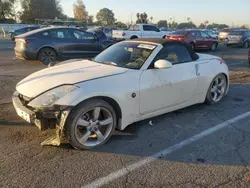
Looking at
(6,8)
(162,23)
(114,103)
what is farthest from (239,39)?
(162,23)

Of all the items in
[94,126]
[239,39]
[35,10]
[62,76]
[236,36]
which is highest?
[35,10]

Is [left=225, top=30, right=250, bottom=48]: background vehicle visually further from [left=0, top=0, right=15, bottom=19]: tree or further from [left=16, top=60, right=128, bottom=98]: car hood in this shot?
[left=0, top=0, right=15, bottom=19]: tree

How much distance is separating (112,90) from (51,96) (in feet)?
2.71

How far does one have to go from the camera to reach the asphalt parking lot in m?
2.91

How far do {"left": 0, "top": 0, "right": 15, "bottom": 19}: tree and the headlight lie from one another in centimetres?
7729

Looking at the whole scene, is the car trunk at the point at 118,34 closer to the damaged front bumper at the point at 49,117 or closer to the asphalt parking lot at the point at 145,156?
the asphalt parking lot at the point at 145,156

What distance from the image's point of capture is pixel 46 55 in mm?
10484

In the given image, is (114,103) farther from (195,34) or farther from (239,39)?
(239,39)

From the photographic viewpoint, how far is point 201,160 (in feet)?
11.0

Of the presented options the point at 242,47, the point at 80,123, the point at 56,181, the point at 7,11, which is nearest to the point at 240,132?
the point at 80,123

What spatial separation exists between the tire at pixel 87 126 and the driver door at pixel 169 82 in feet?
2.05

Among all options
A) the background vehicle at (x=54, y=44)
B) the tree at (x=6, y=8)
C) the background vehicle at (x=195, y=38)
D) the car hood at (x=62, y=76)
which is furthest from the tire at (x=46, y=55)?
the tree at (x=6, y=8)

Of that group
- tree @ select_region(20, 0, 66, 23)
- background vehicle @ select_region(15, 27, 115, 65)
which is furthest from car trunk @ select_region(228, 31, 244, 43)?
tree @ select_region(20, 0, 66, 23)

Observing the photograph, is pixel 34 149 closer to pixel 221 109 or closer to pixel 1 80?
pixel 221 109
